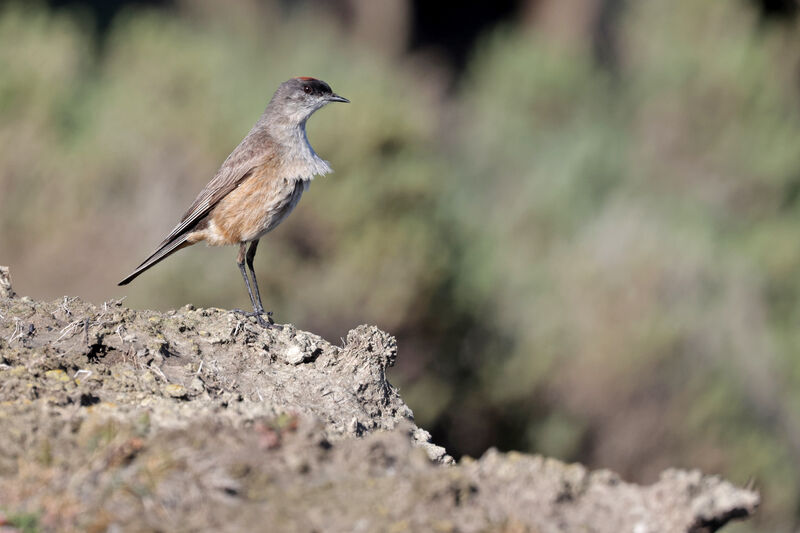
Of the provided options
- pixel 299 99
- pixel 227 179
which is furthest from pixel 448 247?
pixel 227 179

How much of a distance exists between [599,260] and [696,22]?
620 cm

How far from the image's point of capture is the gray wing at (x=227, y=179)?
6551 mm

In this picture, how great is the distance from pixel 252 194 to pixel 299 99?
1005 mm

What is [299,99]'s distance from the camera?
7.11 metres

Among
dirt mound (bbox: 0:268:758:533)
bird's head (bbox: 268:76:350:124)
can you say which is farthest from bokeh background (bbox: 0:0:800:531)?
dirt mound (bbox: 0:268:758:533)

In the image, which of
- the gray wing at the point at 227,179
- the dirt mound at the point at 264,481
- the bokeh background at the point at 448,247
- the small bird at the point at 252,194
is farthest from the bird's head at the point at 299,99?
the dirt mound at the point at 264,481

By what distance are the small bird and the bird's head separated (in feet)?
0.36

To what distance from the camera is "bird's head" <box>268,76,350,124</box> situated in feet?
23.0

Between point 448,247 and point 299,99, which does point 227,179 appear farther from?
point 448,247

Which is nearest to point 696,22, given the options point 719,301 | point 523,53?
point 523,53

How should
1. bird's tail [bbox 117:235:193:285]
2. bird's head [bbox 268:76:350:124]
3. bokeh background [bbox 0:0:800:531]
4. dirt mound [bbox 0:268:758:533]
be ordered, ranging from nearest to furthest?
dirt mound [bbox 0:268:758:533], bird's tail [bbox 117:235:193:285], bird's head [bbox 268:76:350:124], bokeh background [bbox 0:0:800:531]

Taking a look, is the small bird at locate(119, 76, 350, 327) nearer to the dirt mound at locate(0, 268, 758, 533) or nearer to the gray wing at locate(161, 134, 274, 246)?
the gray wing at locate(161, 134, 274, 246)

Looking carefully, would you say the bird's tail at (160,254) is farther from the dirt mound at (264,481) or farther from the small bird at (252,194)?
the dirt mound at (264,481)

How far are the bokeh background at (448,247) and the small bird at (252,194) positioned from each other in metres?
2.34
